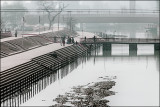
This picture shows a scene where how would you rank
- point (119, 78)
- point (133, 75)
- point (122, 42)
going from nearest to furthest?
point (119, 78)
point (133, 75)
point (122, 42)

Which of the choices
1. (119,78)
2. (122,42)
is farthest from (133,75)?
(122,42)

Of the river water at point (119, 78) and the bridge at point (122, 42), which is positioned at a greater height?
the bridge at point (122, 42)

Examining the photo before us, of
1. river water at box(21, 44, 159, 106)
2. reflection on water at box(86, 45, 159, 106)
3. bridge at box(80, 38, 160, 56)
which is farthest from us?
bridge at box(80, 38, 160, 56)

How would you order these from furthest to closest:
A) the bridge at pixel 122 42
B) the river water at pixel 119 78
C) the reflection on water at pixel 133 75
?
1. the bridge at pixel 122 42
2. the reflection on water at pixel 133 75
3. the river water at pixel 119 78

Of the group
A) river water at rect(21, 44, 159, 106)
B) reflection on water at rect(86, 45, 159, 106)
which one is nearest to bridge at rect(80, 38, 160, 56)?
reflection on water at rect(86, 45, 159, 106)

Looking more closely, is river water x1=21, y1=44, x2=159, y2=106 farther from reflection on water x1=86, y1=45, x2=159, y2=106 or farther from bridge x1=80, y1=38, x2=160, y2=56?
bridge x1=80, y1=38, x2=160, y2=56

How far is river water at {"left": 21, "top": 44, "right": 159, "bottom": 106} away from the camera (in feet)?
201

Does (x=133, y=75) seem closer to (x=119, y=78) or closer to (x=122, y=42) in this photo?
(x=119, y=78)

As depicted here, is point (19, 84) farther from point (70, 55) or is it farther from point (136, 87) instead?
point (70, 55)

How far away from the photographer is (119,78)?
80438 millimetres

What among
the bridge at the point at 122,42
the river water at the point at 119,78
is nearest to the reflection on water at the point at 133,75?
the river water at the point at 119,78

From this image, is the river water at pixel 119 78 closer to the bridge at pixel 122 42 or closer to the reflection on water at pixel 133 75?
the reflection on water at pixel 133 75

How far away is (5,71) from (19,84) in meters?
4.31

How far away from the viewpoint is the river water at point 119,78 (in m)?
61.1
